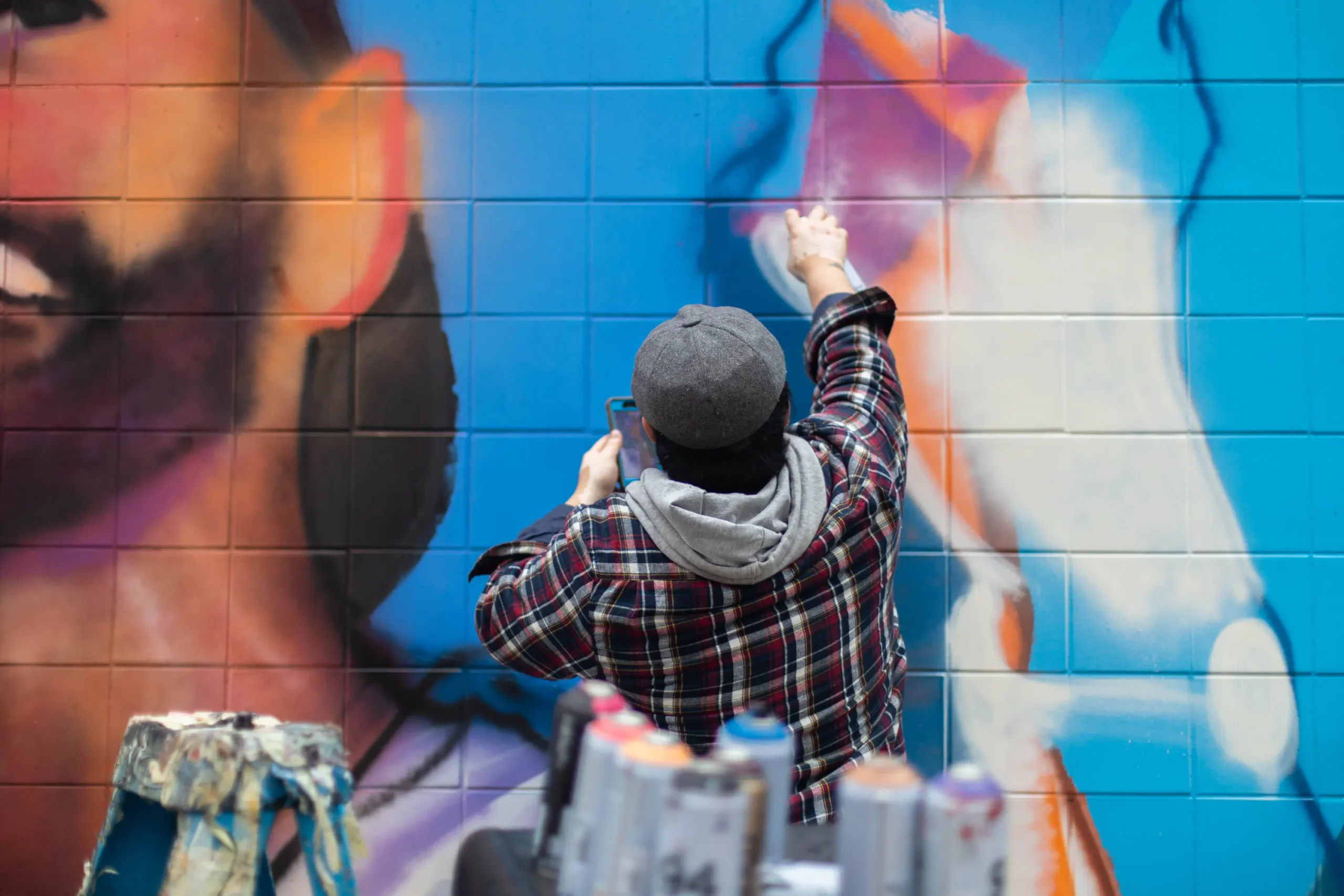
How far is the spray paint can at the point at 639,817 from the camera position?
3.10 feet

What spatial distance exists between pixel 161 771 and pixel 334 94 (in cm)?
142

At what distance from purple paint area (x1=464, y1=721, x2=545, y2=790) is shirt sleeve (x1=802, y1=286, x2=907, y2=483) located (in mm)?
960

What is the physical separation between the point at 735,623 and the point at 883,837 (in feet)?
1.74

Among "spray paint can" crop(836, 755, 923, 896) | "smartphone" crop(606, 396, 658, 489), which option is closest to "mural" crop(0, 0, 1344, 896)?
"smartphone" crop(606, 396, 658, 489)

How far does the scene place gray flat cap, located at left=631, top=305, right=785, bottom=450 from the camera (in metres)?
1.40

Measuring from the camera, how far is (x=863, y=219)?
206cm

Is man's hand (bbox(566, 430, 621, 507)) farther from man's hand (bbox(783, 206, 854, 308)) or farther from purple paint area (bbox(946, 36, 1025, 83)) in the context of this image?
purple paint area (bbox(946, 36, 1025, 83))

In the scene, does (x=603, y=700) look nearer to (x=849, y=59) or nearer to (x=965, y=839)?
(x=965, y=839)

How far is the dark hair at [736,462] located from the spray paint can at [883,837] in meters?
0.57

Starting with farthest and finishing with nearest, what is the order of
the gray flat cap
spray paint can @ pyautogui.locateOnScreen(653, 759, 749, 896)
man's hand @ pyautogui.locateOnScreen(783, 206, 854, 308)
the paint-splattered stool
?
man's hand @ pyautogui.locateOnScreen(783, 206, 854, 308)
the gray flat cap
the paint-splattered stool
spray paint can @ pyautogui.locateOnScreen(653, 759, 749, 896)

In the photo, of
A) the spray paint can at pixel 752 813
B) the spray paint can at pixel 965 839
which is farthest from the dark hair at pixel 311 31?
the spray paint can at pixel 965 839

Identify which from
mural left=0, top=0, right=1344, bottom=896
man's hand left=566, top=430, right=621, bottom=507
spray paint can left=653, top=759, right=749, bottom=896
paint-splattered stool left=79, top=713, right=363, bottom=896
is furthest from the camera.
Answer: mural left=0, top=0, right=1344, bottom=896

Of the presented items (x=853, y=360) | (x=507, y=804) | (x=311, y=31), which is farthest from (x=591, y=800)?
(x=311, y=31)

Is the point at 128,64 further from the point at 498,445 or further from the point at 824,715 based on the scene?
the point at 824,715
